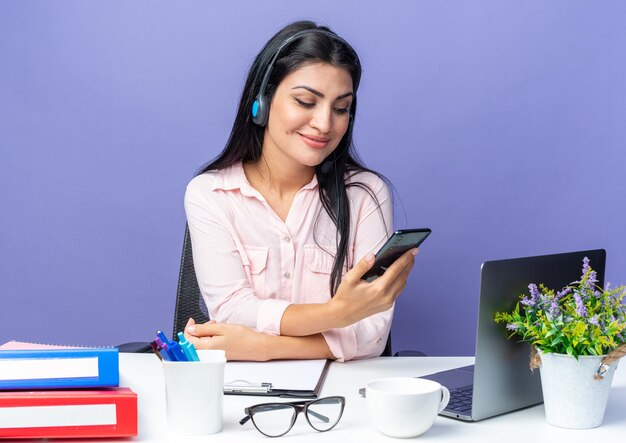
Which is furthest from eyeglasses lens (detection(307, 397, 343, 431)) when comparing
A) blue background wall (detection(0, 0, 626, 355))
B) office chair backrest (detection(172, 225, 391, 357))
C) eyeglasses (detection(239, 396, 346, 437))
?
blue background wall (detection(0, 0, 626, 355))

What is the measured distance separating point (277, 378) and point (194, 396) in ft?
1.16

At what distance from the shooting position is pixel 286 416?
122cm

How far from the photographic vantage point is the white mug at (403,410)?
3.68ft

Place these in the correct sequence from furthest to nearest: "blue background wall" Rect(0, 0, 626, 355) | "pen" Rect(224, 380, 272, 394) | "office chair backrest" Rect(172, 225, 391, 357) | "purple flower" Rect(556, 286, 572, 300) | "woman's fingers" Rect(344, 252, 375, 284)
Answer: "blue background wall" Rect(0, 0, 626, 355) < "office chair backrest" Rect(172, 225, 391, 357) < "woman's fingers" Rect(344, 252, 375, 284) < "pen" Rect(224, 380, 272, 394) < "purple flower" Rect(556, 286, 572, 300)

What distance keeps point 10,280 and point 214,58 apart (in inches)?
37.3

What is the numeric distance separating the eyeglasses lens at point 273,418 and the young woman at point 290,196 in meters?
0.51

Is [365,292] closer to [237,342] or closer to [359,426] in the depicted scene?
[237,342]

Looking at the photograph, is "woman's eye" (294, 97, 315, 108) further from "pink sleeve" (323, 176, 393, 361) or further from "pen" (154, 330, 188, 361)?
"pen" (154, 330, 188, 361)

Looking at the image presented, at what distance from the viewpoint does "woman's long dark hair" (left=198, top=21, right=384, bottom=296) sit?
1925 mm

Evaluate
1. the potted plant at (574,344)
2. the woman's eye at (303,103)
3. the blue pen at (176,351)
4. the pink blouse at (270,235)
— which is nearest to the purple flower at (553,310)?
the potted plant at (574,344)

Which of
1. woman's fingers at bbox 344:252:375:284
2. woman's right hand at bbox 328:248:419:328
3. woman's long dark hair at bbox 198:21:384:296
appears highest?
woman's long dark hair at bbox 198:21:384:296

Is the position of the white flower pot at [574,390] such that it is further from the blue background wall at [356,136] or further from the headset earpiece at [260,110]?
the blue background wall at [356,136]

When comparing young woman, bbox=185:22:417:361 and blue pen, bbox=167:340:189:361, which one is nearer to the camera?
blue pen, bbox=167:340:189:361

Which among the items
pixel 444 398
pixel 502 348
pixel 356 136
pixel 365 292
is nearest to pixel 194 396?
→ pixel 444 398
